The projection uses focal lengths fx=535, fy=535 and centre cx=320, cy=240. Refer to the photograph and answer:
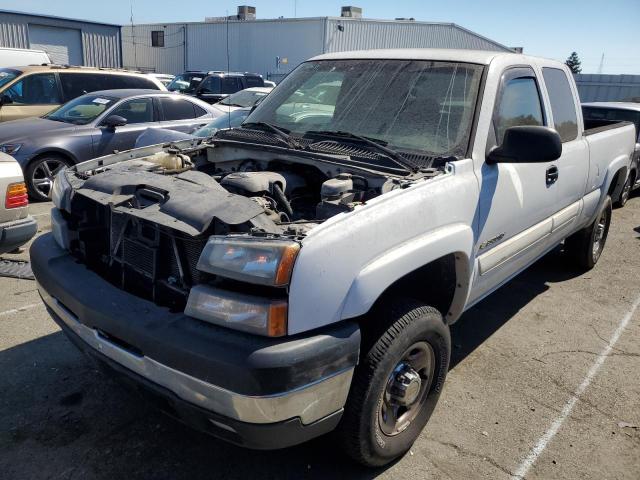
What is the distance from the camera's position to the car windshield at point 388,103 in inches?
122

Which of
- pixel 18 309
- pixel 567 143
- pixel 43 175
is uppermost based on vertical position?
pixel 567 143

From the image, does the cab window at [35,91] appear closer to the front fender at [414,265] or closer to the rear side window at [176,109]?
the rear side window at [176,109]

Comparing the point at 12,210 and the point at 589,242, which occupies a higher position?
the point at 12,210

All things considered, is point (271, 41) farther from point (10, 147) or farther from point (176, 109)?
point (10, 147)

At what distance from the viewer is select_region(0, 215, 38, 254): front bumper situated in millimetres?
4457

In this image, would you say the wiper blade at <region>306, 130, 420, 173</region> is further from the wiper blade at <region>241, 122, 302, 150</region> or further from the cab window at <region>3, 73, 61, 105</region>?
the cab window at <region>3, 73, 61, 105</region>

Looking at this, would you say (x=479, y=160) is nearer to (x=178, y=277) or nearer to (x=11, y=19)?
(x=178, y=277)

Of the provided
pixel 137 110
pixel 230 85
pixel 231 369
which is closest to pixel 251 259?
pixel 231 369

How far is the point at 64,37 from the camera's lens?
2491 cm

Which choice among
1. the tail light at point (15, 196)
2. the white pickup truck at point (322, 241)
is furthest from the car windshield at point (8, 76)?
the white pickup truck at point (322, 241)

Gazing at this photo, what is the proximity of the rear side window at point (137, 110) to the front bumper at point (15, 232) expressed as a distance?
162 inches

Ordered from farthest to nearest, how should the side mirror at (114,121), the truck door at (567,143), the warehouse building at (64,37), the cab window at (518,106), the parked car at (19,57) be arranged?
1. the warehouse building at (64,37)
2. the parked car at (19,57)
3. the side mirror at (114,121)
4. the truck door at (567,143)
5. the cab window at (518,106)

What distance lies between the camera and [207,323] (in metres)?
2.12

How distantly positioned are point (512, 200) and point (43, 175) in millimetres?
6769
